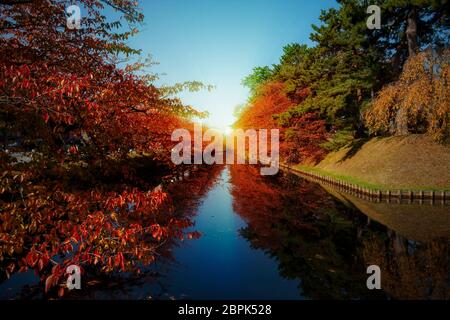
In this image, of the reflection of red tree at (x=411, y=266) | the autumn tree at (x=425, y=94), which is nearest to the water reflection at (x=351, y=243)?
the reflection of red tree at (x=411, y=266)

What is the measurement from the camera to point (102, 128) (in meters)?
7.96

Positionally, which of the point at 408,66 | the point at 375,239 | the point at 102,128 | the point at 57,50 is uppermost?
the point at 408,66

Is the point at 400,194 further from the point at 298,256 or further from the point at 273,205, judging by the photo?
the point at 298,256

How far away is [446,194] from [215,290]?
14925mm

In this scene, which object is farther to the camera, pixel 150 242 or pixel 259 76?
pixel 259 76

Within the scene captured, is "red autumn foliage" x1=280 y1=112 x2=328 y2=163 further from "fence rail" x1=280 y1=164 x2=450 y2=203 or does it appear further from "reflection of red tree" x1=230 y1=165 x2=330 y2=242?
"fence rail" x1=280 y1=164 x2=450 y2=203

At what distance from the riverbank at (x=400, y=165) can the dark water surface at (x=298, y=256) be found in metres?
3.35

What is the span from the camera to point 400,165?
18.9 meters

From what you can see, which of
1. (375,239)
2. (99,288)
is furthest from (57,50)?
(375,239)

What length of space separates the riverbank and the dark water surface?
3.35 meters

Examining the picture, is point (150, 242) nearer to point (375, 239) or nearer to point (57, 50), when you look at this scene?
point (57, 50)

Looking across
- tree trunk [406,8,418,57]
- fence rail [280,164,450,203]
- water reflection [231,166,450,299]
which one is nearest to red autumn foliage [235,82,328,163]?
tree trunk [406,8,418,57]

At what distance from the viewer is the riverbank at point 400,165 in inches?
677

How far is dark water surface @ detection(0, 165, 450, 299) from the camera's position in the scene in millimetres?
6554
